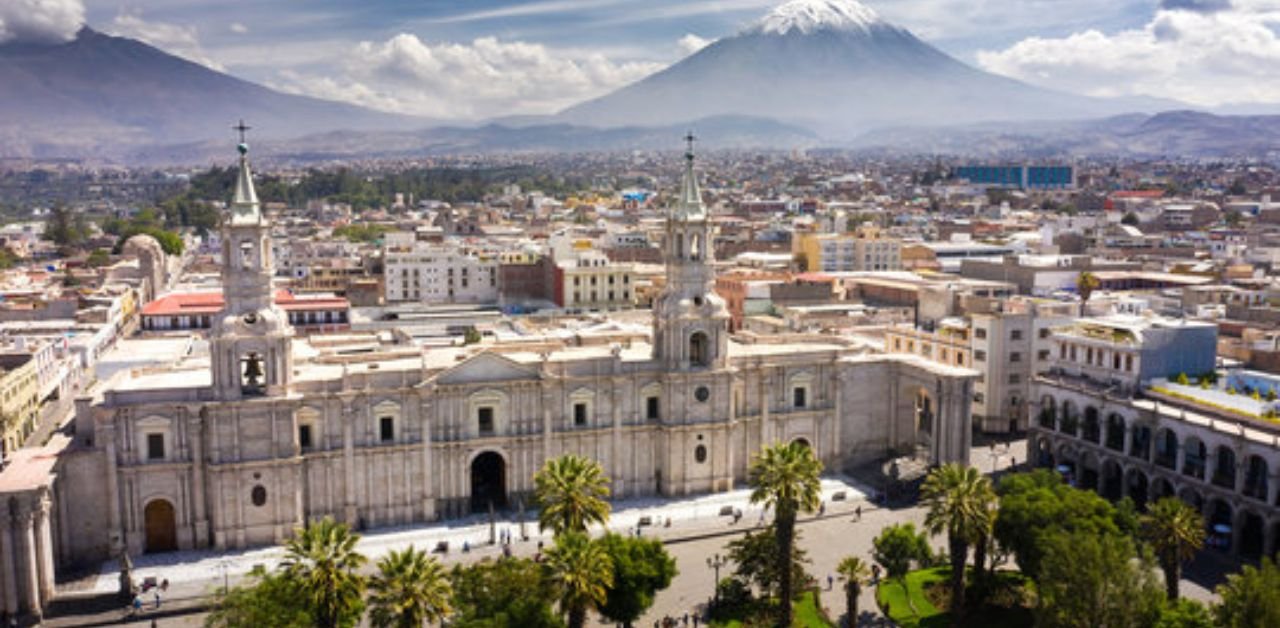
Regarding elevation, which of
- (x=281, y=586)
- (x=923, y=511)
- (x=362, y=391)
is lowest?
(x=923, y=511)

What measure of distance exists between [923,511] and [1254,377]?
18.7m

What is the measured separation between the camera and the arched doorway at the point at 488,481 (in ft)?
181

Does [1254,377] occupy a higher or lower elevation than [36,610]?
higher

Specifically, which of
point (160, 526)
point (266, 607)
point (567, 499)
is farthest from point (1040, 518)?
point (160, 526)

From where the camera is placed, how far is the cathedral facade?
48.4 m

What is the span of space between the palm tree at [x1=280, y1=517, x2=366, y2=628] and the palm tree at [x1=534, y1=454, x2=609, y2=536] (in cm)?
741

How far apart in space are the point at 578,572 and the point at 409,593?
5547 mm

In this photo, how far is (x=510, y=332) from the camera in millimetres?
77500

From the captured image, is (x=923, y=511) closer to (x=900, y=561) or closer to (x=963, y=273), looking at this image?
(x=900, y=561)

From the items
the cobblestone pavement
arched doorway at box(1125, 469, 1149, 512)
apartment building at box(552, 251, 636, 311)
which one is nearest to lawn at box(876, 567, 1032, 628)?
the cobblestone pavement

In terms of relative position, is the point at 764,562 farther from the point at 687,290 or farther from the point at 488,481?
the point at 488,481

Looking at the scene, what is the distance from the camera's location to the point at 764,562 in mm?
43156

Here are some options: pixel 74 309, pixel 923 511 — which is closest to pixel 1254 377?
pixel 923 511

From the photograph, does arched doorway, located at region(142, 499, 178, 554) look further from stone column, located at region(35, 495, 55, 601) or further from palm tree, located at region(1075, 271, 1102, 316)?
palm tree, located at region(1075, 271, 1102, 316)
